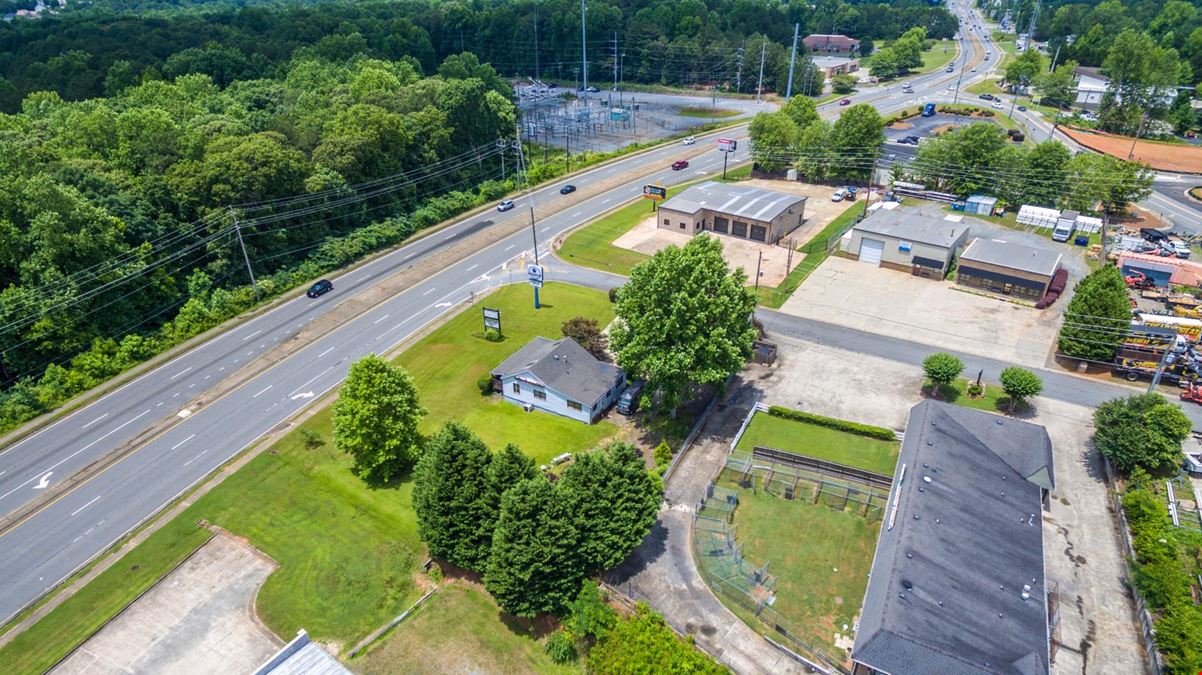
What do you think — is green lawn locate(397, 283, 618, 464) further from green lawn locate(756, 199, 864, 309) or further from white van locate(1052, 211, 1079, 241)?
white van locate(1052, 211, 1079, 241)

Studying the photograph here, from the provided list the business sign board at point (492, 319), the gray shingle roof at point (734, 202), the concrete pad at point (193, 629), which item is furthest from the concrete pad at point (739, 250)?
the concrete pad at point (193, 629)

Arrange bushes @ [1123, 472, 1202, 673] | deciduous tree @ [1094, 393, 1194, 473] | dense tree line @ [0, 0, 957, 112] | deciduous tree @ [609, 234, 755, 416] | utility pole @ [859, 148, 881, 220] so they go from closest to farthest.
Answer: bushes @ [1123, 472, 1202, 673] < deciduous tree @ [1094, 393, 1194, 473] < deciduous tree @ [609, 234, 755, 416] < utility pole @ [859, 148, 881, 220] < dense tree line @ [0, 0, 957, 112]

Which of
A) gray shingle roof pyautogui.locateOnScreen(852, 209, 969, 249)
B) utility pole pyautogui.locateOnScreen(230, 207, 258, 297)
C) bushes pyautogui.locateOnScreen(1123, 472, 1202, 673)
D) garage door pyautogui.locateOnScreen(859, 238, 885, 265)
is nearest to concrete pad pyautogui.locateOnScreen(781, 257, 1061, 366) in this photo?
garage door pyautogui.locateOnScreen(859, 238, 885, 265)

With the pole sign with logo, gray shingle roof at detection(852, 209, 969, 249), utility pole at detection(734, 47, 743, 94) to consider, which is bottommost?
the pole sign with logo

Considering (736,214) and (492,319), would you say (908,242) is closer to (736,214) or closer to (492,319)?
(736,214)

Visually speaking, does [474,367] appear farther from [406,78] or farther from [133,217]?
[406,78]

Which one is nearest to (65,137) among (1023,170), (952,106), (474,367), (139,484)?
(139,484)
